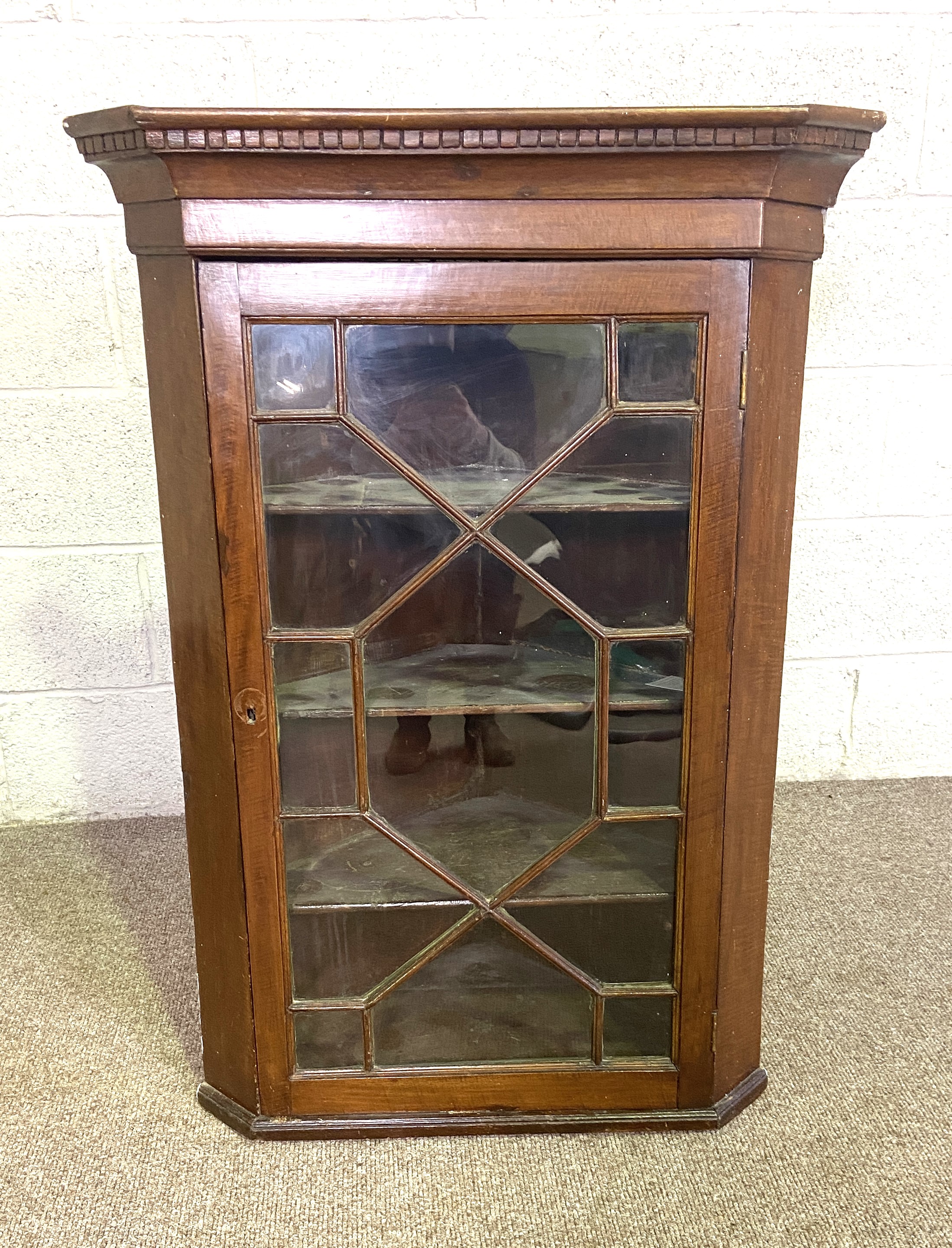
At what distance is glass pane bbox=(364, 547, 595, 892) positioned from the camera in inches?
46.6

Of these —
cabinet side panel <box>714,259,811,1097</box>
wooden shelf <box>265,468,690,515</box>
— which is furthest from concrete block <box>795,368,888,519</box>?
wooden shelf <box>265,468,690,515</box>

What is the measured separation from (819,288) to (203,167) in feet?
4.43

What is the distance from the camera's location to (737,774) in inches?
49.1

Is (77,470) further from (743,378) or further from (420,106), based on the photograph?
(743,378)

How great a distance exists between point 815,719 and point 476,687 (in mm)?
1255

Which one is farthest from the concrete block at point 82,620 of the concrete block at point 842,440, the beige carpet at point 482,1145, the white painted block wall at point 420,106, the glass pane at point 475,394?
the concrete block at point 842,440

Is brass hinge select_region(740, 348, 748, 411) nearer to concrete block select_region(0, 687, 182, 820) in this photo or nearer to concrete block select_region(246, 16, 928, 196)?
concrete block select_region(246, 16, 928, 196)

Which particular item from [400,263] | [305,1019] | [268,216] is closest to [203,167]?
[268,216]

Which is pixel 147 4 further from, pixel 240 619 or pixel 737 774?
pixel 737 774

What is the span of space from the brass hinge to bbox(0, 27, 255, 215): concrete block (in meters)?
1.18

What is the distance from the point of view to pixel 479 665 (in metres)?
1.22

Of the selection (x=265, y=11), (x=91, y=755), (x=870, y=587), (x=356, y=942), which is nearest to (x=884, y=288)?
(x=870, y=587)

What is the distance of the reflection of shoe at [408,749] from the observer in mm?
1225

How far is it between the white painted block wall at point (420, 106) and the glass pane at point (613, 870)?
104 cm
